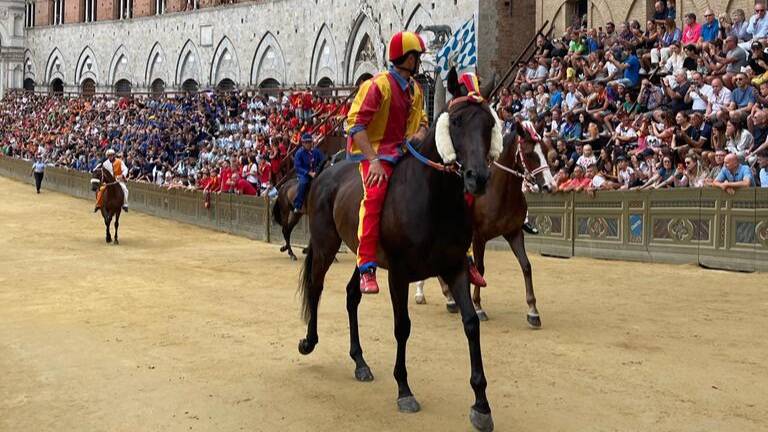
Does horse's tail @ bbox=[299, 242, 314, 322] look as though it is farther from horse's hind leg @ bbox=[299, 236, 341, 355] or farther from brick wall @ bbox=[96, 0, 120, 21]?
brick wall @ bbox=[96, 0, 120, 21]

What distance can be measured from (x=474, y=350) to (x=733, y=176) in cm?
981

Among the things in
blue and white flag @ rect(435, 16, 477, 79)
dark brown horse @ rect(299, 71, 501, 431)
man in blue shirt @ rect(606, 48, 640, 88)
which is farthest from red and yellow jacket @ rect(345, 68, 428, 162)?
blue and white flag @ rect(435, 16, 477, 79)

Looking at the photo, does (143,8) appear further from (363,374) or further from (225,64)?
(363,374)

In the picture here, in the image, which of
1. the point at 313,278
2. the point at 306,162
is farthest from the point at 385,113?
the point at 306,162

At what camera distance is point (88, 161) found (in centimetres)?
4097

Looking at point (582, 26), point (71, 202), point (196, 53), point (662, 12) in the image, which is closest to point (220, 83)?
point (196, 53)

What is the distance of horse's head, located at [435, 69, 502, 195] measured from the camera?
5840 millimetres

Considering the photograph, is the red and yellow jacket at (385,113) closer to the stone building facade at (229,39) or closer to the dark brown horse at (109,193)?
the dark brown horse at (109,193)

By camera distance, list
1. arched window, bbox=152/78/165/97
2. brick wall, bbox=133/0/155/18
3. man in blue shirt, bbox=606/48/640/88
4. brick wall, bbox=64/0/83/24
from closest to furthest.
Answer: man in blue shirt, bbox=606/48/640/88
arched window, bbox=152/78/165/97
brick wall, bbox=133/0/155/18
brick wall, bbox=64/0/83/24

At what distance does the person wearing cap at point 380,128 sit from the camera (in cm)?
679

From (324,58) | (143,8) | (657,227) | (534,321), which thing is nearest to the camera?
(534,321)

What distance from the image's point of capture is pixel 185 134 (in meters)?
36.4

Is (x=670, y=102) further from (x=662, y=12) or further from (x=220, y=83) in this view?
(x=220, y=83)

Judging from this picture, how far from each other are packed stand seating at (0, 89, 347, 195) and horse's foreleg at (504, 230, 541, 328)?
13.3m
